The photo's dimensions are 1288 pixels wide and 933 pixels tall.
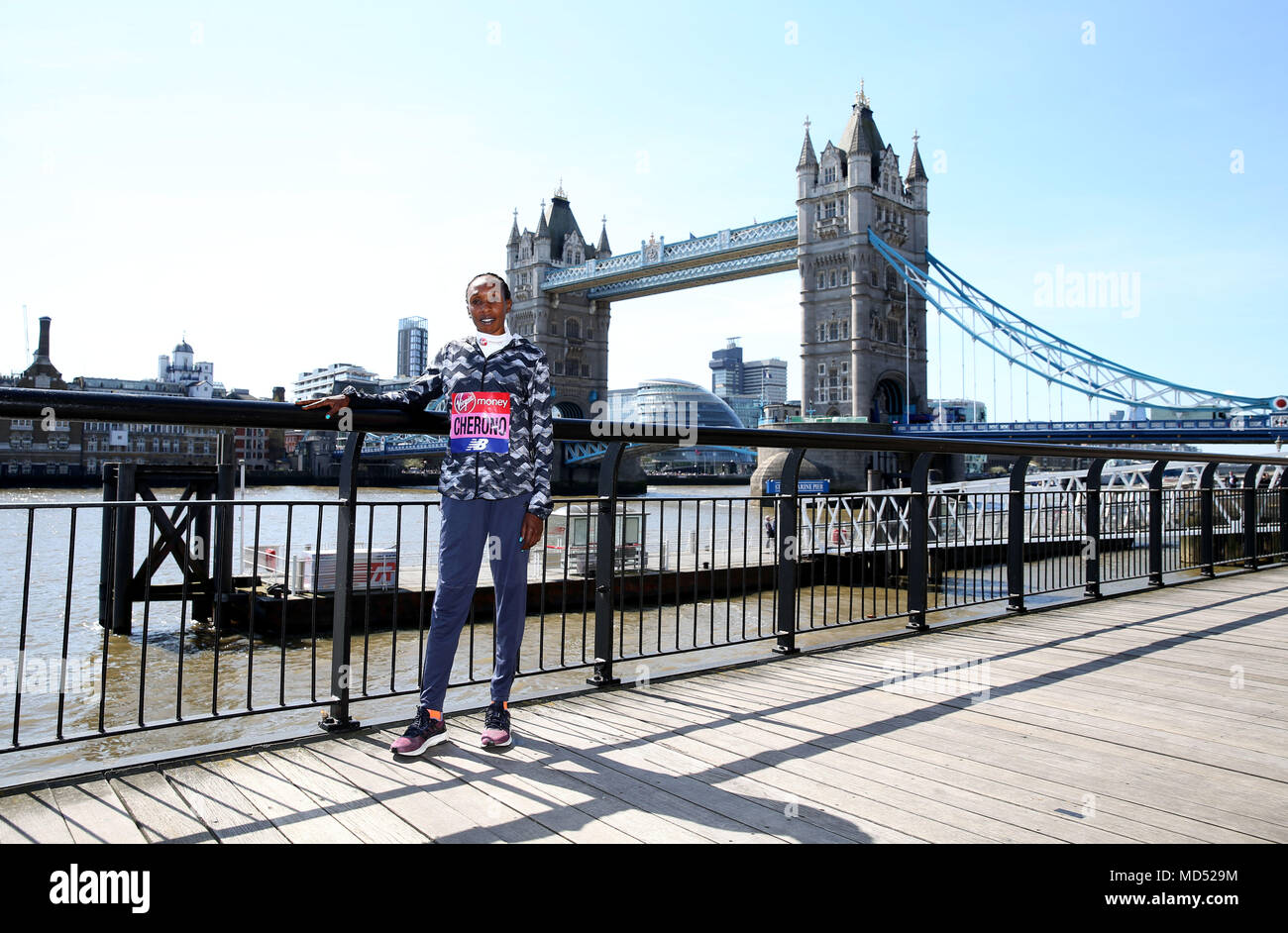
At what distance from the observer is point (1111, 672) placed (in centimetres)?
379

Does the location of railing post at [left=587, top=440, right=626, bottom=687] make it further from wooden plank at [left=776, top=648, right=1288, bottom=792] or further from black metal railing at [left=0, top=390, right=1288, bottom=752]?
wooden plank at [left=776, top=648, right=1288, bottom=792]

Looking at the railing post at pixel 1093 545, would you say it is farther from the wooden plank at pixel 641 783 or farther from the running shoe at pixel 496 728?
the running shoe at pixel 496 728

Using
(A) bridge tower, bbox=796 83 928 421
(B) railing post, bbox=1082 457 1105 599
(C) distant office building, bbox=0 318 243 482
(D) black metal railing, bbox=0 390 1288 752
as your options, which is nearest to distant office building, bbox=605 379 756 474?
(A) bridge tower, bbox=796 83 928 421

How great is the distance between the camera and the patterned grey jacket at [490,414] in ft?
8.65

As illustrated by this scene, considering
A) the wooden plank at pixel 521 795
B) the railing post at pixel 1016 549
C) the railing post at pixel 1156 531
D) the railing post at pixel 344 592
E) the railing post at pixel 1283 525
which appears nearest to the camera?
the wooden plank at pixel 521 795

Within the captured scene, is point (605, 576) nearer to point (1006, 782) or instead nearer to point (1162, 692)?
point (1006, 782)

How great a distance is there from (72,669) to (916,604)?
37.4 ft

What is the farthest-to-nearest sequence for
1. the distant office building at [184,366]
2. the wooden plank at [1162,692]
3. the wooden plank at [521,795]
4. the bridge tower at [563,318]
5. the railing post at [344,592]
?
1. the distant office building at [184,366]
2. the bridge tower at [563,318]
3. the wooden plank at [1162,692]
4. the railing post at [344,592]
5. the wooden plank at [521,795]

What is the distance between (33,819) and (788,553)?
292 centimetres

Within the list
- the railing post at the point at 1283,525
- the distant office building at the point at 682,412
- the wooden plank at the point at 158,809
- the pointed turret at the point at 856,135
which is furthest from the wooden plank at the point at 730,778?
the distant office building at the point at 682,412

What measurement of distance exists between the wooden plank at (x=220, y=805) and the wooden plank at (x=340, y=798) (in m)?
0.14

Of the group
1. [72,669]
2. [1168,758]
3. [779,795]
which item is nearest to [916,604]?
[1168,758]

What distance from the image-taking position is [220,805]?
213cm
